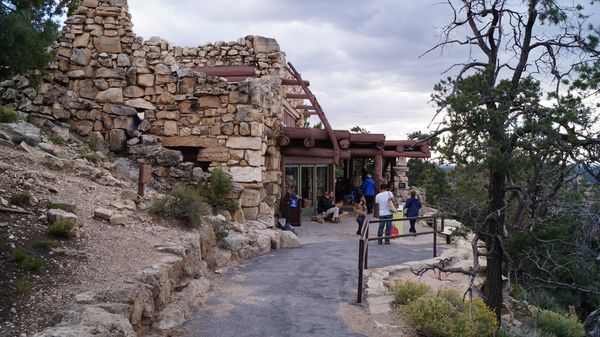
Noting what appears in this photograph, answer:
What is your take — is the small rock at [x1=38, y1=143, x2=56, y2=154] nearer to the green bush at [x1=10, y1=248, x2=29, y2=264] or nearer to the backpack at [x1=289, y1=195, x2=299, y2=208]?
the green bush at [x1=10, y1=248, x2=29, y2=264]

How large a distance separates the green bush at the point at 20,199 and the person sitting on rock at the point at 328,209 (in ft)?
33.9

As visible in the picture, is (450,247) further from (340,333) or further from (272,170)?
(340,333)

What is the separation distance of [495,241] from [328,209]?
9899 millimetres

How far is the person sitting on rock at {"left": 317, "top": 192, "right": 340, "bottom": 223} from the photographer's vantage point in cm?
1602

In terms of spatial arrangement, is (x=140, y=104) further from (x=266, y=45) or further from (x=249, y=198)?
(x=266, y=45)

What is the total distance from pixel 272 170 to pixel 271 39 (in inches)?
161

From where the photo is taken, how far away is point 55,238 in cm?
618

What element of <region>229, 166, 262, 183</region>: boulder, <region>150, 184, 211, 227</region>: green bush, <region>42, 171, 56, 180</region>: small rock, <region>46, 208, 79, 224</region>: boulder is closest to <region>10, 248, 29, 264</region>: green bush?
<region>46, 208, 79, 224</region>: boulder

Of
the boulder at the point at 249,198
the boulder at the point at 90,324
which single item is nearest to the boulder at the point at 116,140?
the boulder at the point at 249,198

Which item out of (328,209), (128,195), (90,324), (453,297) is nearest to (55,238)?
(90,324)

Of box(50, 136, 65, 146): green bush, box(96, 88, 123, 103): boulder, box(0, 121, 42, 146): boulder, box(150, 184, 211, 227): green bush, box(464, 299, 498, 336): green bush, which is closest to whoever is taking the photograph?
box(464, 299, 498, 336): green bush

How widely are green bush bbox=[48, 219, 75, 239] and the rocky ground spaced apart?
9 centimetres

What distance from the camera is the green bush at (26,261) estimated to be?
5301 millimetres

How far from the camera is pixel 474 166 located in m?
5.58
